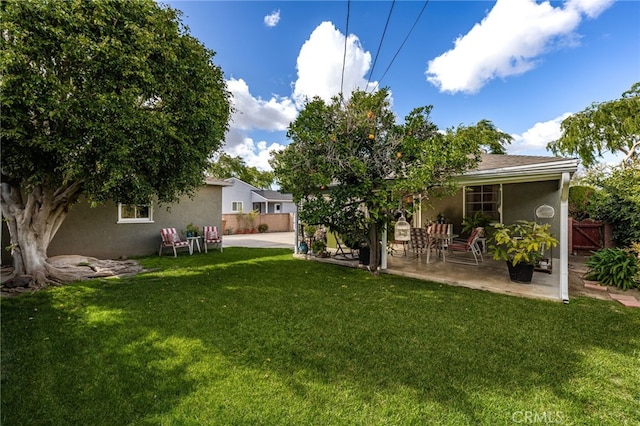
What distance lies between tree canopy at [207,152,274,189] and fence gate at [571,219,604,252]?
100.0 ft

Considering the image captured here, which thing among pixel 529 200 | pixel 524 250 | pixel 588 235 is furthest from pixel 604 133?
pixel 524 250

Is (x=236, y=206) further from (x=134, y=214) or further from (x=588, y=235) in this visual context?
(x=588, y=235)

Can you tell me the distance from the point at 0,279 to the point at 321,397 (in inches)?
295

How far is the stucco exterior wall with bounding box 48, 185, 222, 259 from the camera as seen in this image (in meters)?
8.59

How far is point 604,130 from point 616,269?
15.9m

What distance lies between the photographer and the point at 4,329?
12.3 ft

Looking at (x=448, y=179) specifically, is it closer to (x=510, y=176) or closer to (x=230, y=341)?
(x=510, y=176)

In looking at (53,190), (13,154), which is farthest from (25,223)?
(13,154)

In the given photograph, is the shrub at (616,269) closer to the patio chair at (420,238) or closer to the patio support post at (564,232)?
the patio support post at (564,232)

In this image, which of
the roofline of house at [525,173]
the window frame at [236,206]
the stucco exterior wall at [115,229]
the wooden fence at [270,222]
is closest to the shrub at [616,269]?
the roofline of house at [525,173]

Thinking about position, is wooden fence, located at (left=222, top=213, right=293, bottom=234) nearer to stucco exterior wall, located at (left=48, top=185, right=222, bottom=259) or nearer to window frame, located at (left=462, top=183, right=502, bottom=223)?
stucco exterior wall, located at (left=48, top=185, right=222, bottom=259)

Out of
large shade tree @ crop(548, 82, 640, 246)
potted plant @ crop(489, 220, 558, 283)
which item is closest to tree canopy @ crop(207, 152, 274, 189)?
large shade tree @ crop(548, 82, 640, 246)

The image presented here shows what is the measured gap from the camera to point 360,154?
6.43 metres

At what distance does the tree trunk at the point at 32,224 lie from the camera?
590 cm
